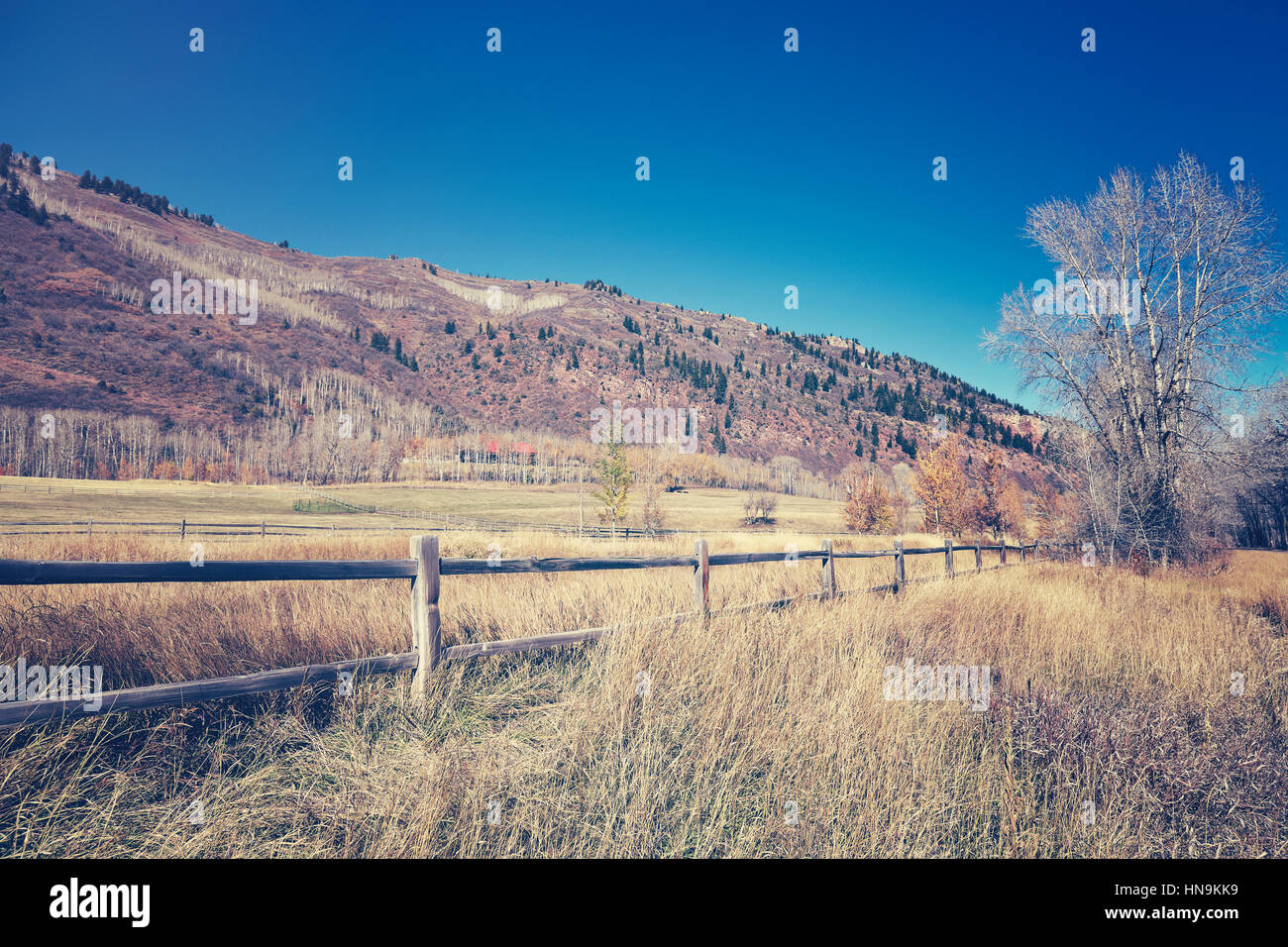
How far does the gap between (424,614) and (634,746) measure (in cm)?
184

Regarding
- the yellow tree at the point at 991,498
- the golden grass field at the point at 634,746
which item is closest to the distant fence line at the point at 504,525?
the yellow tree at the point at 991,498

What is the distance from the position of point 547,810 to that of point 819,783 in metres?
1.59

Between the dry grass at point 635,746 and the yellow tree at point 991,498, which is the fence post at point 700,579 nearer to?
the dry grass at point 635,746

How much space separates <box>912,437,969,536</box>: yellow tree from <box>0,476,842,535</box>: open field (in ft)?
41.2

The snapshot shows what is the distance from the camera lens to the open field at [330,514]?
47.1 meters

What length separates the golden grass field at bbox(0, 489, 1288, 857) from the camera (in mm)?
2801

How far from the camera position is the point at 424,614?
165 inches

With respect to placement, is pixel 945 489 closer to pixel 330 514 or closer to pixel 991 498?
pixel 991 498

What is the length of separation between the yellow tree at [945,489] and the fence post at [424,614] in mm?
45464

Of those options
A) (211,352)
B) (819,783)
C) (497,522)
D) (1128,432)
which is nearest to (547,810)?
(819,783)

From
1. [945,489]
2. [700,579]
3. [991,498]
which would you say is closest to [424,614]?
[700,579]

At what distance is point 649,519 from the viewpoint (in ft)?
154

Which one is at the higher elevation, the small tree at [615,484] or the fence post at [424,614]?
the small tree at [615,484]
